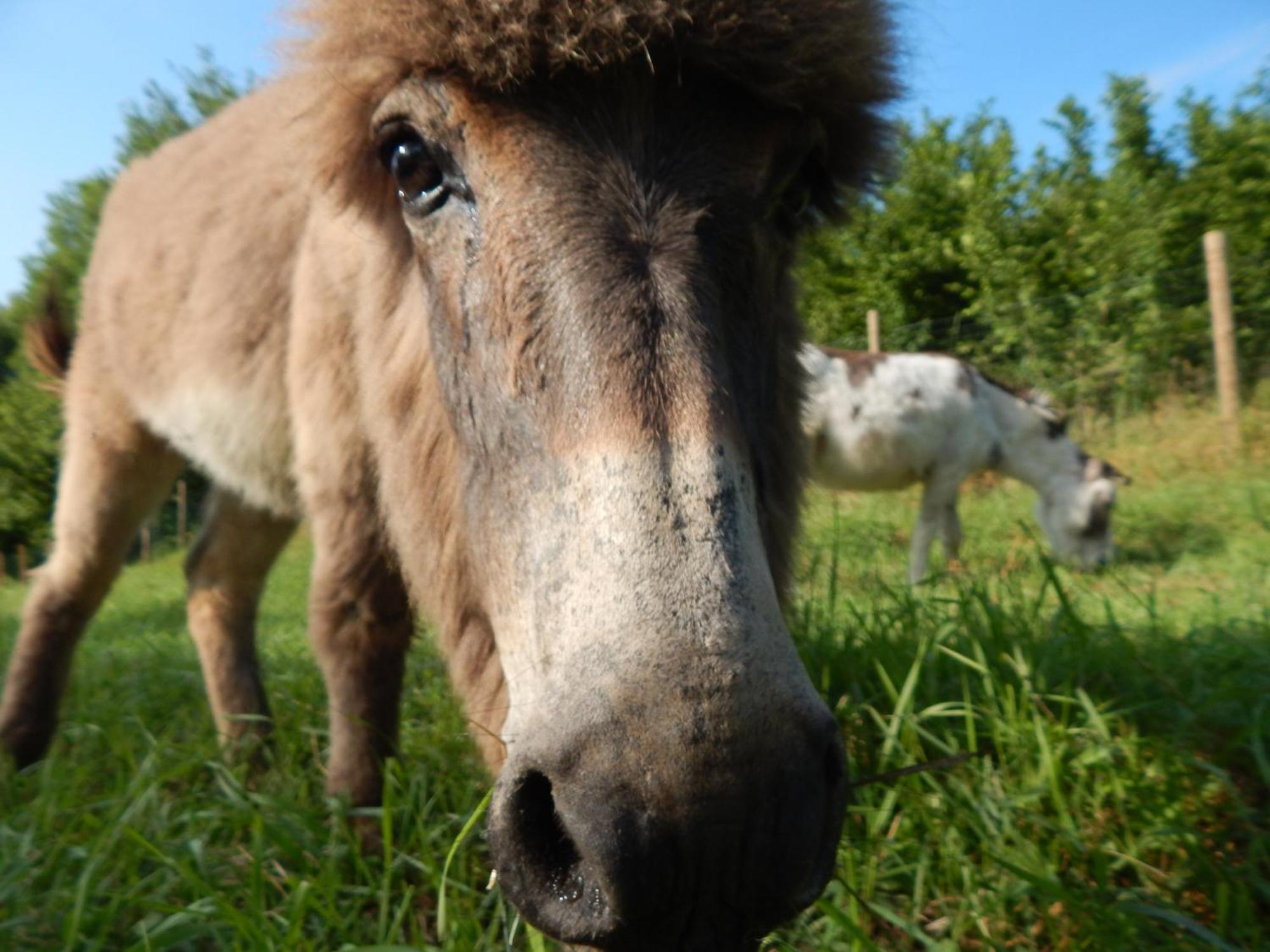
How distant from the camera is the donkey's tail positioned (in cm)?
425

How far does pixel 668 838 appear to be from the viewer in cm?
98

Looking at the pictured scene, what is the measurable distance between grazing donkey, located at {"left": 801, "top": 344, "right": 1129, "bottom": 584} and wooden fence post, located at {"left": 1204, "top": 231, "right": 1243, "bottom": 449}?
210 centimetres

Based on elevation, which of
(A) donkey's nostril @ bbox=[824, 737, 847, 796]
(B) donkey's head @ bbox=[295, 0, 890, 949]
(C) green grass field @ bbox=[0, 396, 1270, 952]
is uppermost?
(B) donkey's head @ bbox=[295, 0, 890, 949]

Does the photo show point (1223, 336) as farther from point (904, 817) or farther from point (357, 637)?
point (357, 637)

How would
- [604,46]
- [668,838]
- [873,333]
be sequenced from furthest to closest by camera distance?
[873,333] → [604,46] → [668,838]

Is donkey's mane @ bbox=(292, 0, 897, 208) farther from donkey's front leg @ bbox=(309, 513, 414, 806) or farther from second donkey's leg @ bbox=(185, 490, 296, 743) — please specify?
second donkey's leg @ bbox=(185, 490, 296, 743)

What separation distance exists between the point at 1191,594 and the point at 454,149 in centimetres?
506

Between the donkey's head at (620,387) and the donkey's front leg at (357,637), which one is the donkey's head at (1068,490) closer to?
the donkey's front leg at (357,637)

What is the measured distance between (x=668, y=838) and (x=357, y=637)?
5.11ft

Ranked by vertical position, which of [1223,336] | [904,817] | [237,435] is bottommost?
[904,817]

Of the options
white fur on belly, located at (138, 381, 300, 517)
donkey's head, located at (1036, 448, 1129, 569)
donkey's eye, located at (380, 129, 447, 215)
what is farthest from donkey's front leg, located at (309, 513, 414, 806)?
donkey's head, located at (1036, 448, 1129, 569)

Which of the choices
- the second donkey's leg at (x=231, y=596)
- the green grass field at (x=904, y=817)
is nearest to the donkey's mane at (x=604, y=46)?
the green grass field at (x=904, y=817)

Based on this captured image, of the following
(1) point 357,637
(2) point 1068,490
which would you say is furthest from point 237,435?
(2) point 1068,490

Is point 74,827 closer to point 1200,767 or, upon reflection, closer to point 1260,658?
point 1200,767
